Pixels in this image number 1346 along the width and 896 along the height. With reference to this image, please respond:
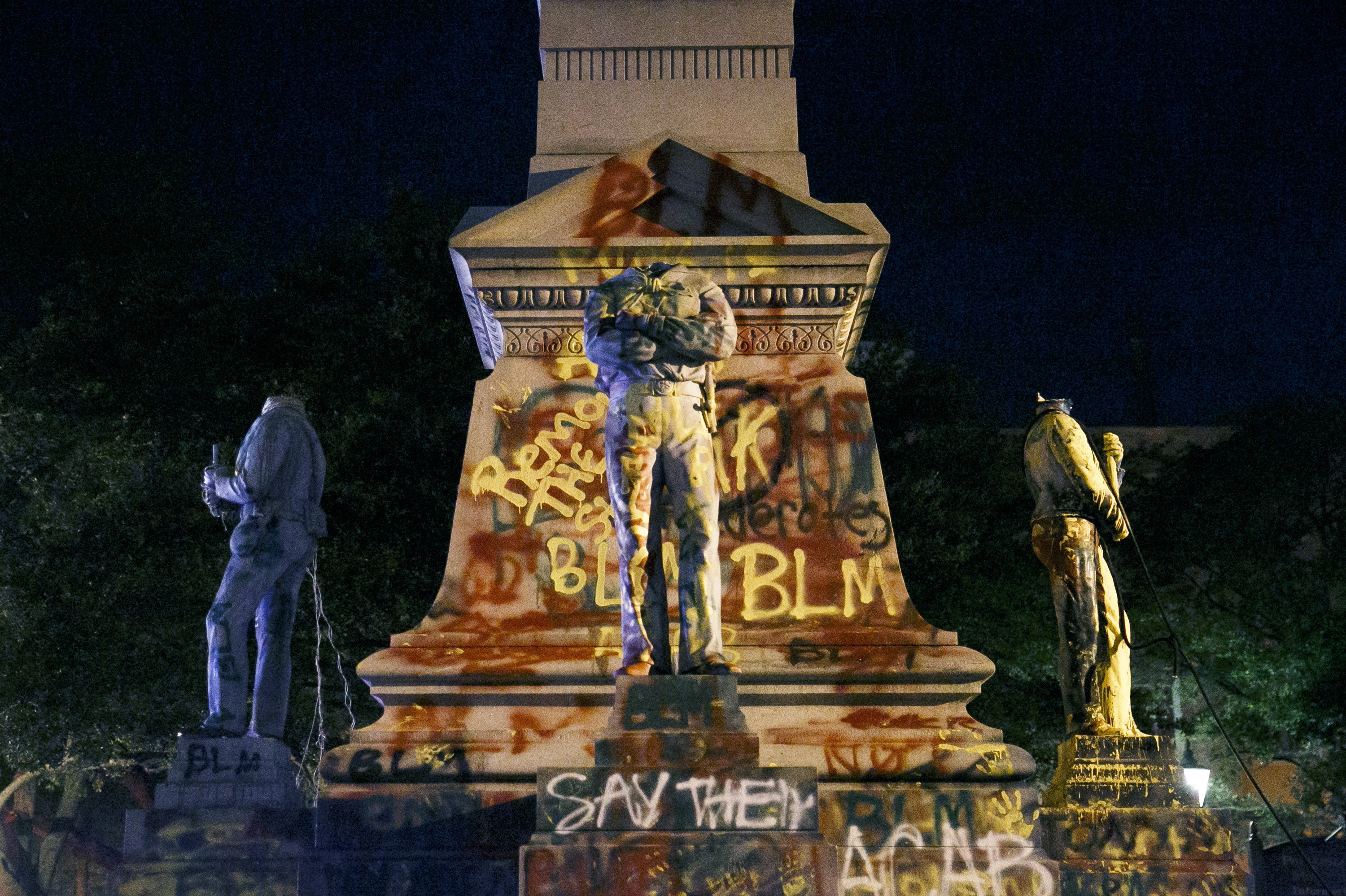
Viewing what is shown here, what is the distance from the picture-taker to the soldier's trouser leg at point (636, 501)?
316 inches

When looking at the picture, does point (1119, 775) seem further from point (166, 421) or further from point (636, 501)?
point (166, 421)

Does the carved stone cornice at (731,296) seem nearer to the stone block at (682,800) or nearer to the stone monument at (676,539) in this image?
the stone monument at (676,539)

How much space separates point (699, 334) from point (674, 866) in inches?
115

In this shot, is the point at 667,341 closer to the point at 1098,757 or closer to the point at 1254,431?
the point at 1098,757

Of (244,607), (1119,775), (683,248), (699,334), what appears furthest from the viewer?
(683,248)

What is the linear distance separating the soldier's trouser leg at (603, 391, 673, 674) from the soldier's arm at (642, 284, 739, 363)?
0.33 meters

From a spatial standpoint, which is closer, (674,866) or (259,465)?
(674,866)

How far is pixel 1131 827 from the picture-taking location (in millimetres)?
9781

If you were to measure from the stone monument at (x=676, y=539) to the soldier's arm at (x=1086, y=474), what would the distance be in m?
1.70

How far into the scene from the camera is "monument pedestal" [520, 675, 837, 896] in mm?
7230

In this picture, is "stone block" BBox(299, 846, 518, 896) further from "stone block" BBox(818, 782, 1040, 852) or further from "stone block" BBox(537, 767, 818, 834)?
"stone block" BBox(818, 782, 1040, 852)

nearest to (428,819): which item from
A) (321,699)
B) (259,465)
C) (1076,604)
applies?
(259,465)

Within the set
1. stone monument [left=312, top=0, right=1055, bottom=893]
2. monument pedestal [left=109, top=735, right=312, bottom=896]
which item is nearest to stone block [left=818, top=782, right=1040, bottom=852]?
stone monument [left=312, top=0, right=1055, bottom=893]

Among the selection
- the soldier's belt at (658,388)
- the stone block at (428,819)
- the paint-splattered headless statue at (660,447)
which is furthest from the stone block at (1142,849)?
the soldier's belt at (658,388)
